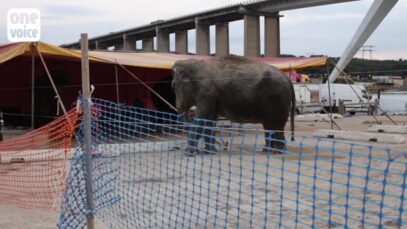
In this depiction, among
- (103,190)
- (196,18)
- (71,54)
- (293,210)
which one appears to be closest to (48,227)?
(103,190)

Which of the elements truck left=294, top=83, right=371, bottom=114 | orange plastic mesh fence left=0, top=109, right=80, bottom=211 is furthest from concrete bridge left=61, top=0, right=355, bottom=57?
orange plastic mesh fence left=0, top=109, right=80, bottom=211

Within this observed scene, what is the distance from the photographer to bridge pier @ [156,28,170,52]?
61812 mm

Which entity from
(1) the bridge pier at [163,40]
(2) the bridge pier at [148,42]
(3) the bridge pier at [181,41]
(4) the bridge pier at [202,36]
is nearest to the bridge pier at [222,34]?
(4) the bridge pier at [202,36]

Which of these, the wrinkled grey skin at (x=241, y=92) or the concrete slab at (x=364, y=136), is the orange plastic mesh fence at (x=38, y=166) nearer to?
the wrinkled grey skin at (x=241, y=92)

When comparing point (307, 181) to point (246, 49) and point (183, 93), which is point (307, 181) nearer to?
point (183, 93)

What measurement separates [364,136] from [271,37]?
1469 inches

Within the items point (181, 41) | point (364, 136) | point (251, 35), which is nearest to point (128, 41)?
point (181, 41)

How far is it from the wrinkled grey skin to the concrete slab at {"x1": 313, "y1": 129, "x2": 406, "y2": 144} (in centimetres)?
344

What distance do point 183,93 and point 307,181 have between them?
4.65 meters

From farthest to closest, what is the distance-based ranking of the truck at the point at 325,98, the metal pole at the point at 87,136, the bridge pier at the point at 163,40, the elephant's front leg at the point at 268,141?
the bridge pier at the point at 163,40
the truck at the point at 325,98
the elephant's front leg at the point at 268,141
the metal pole at the point at 87,136

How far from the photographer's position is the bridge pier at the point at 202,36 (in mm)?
55750

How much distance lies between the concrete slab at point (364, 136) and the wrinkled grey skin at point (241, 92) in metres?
3.44

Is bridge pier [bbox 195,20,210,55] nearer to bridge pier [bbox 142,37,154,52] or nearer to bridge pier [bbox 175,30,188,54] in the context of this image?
bridge pier [bbox 175,30,188,54]

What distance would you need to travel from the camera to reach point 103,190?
6426 mm
